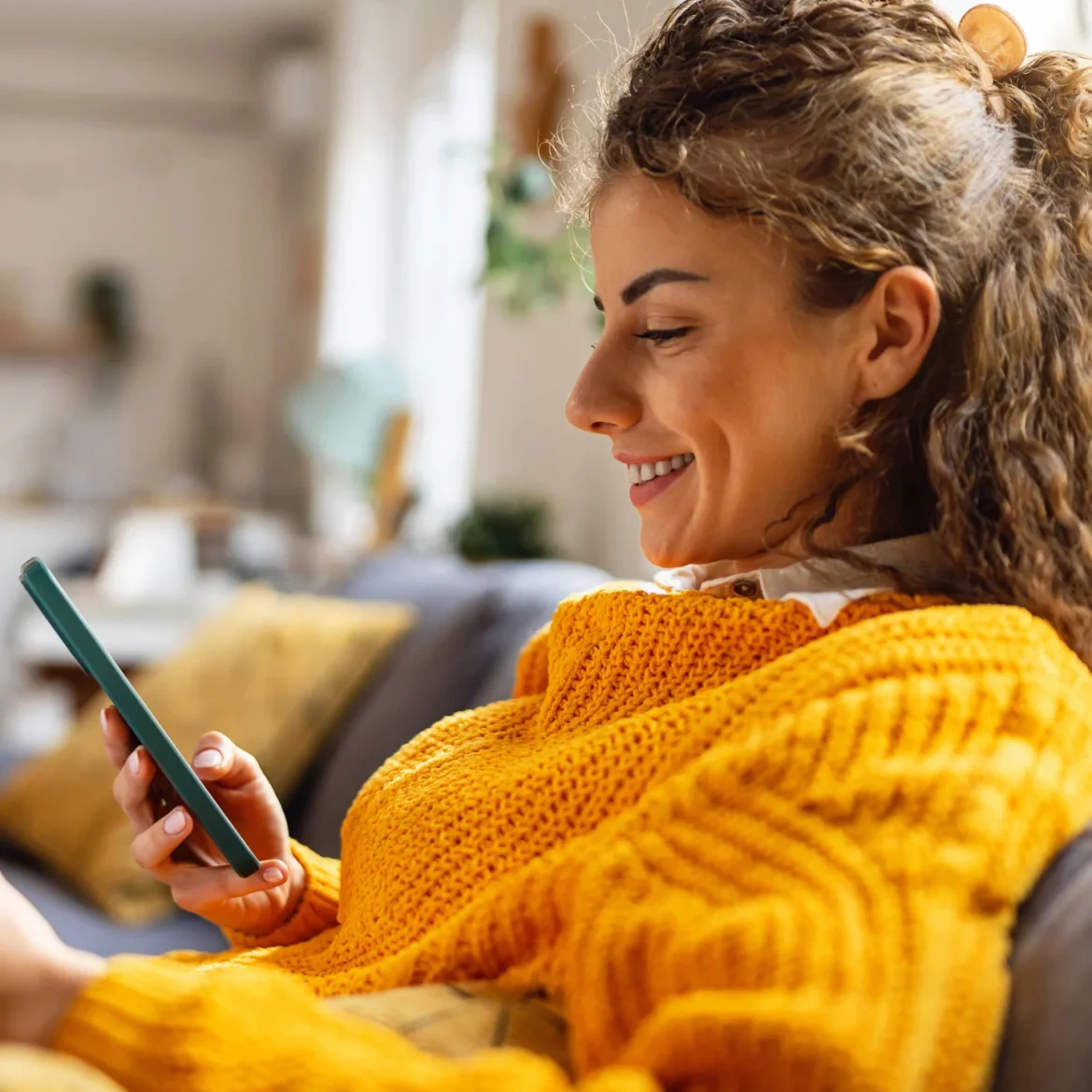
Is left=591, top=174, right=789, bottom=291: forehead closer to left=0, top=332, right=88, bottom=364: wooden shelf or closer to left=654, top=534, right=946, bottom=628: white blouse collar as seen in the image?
left=654, top=534, right=946, bottom=628: white blouse collar

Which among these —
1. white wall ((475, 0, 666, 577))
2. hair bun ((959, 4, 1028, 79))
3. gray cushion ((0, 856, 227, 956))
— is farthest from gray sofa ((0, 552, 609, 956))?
hair bun ((959, 4, 1028, 79))

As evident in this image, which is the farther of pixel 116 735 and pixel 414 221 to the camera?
pixel 414 221

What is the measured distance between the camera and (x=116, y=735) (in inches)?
34.9

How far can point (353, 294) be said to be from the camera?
478cm

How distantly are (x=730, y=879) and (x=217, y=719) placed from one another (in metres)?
1.57

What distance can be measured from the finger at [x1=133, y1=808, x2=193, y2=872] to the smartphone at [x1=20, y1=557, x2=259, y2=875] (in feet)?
0.05

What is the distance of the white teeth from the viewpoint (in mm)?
903

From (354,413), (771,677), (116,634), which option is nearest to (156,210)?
(354,413)

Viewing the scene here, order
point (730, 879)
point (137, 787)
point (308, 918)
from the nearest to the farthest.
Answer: point (730, 879)
point (137, 787)
point (308, 918)

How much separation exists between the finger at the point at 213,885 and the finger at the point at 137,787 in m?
0.05

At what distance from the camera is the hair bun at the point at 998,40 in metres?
0.90

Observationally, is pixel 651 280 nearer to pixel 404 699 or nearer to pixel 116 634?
pixel 404 699

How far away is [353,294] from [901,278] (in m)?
4.13

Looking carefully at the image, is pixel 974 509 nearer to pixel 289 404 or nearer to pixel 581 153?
pixel 581 153
